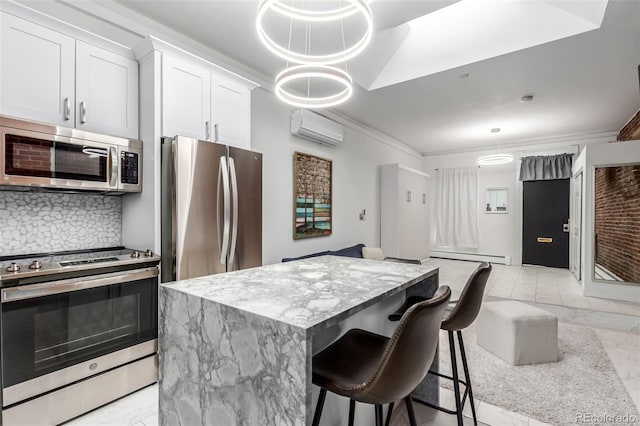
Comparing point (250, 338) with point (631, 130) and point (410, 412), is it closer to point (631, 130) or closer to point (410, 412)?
point (410, 412)

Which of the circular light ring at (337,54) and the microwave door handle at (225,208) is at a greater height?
the circular light ring at (337,54)

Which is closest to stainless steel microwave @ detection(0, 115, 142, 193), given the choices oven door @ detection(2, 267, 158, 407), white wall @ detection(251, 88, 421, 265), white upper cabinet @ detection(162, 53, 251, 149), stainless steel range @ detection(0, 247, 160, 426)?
white upper cabinet @ detection(162, 53, 251, 149)

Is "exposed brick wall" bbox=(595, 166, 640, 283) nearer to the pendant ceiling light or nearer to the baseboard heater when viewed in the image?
the baseboard heater

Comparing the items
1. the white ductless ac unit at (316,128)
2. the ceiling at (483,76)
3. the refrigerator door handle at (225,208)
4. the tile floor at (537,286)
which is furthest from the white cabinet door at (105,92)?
the tile floor at (537,286)

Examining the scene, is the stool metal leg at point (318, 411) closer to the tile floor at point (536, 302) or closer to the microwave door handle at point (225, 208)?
the tile floor at point (536, 302)

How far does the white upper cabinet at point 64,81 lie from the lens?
5.88 feet

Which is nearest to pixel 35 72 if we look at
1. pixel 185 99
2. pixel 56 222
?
pixel 185 99

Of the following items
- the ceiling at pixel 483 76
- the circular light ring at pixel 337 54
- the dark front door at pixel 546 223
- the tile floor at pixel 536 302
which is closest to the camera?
the circular light ring at pixel 337 54

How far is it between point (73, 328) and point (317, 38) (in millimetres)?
2854

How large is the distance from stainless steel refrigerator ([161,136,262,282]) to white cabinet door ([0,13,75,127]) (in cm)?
64

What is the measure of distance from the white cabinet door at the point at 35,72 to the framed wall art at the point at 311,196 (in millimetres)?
2343

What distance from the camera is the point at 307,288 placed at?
133 cm

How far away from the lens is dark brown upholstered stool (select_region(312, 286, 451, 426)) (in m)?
0.95

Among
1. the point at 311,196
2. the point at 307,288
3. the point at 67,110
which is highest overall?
the point at 67,110
